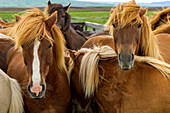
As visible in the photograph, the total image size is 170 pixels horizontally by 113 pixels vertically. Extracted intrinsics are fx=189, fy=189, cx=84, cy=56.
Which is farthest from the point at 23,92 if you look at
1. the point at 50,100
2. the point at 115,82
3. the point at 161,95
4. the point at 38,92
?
the point at 161,95

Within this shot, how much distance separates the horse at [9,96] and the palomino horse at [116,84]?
754 mm

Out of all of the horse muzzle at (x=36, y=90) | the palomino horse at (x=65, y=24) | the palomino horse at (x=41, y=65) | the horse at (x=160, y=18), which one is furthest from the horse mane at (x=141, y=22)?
the palomino horse at (x=65, y=24)

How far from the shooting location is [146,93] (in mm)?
2168

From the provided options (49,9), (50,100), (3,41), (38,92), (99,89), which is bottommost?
(50,100)

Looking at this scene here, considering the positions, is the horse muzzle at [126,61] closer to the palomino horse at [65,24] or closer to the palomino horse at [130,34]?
the palomino horse at [130,34]

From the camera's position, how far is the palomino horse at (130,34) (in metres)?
2.33

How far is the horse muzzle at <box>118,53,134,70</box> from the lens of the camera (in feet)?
7.34

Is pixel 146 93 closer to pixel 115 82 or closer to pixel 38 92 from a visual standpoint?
pixel 115 82

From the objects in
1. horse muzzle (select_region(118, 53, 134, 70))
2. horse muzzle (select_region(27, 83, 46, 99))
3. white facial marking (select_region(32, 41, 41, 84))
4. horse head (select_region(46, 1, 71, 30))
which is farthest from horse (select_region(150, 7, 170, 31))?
horse muzzle (select_region(27, 83, 46, 99))

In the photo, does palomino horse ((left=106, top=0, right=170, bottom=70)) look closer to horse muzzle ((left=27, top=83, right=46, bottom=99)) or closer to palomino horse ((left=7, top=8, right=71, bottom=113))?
palomino horse ((left=7, top=8, right=71, bottom=113))

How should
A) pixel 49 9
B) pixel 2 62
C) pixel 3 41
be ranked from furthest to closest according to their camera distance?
pixel 49 9 < pixel 3 41 < pixel 2 62

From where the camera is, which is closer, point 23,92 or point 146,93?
point 146,93

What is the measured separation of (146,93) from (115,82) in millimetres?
379

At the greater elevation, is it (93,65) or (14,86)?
(93,65)
